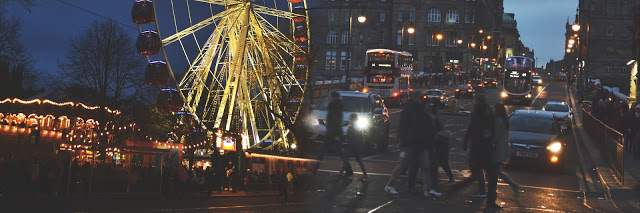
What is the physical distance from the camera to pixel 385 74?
58.0m

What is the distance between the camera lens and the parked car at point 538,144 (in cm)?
2038

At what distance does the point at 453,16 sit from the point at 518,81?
57925 millimetres

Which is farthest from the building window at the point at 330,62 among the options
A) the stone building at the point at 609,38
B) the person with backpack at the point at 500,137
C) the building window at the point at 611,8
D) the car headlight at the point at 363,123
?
the person with backpack at the point at 500,137

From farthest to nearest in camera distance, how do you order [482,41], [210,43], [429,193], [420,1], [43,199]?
[482,41]
[420,1]
[210,43]
[43,199]
[429,193]

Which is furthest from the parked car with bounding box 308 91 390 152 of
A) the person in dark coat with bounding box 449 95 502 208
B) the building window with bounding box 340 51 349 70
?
the building window with bounding box 340 51 349 70

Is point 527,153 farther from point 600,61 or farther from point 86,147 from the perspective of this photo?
point 600,61

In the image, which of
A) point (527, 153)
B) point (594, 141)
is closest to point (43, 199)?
point (527, 153)

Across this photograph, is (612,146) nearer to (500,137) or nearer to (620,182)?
(620,182)

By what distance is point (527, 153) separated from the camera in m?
20.5

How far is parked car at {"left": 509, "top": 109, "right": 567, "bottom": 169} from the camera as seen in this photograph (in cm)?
2038

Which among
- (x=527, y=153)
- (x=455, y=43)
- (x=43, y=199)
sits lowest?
(x=43, y=199)

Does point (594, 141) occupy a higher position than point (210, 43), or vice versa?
point (210, 43)

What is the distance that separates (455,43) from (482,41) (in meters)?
9.54

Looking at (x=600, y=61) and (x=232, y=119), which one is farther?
(x=600, y=61)
